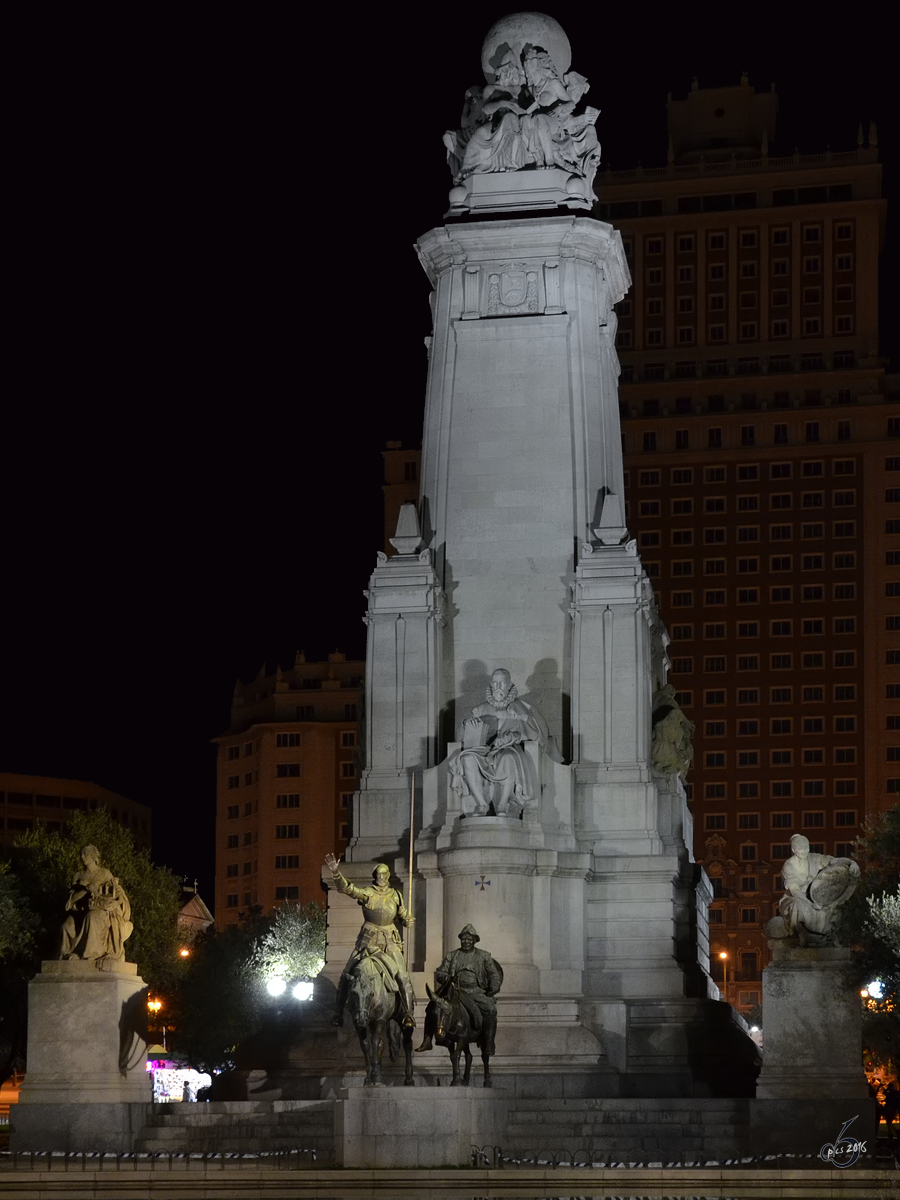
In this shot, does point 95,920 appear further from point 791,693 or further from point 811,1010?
point 791,693

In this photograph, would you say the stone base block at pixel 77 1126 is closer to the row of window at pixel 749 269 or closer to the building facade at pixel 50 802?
the row of window at pixel 749 269

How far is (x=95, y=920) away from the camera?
41.9 metres

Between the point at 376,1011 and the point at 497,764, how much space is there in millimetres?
10953

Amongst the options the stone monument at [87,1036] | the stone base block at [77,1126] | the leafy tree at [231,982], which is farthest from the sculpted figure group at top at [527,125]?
the leafy tree at [231,982]

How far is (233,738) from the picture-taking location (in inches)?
6658

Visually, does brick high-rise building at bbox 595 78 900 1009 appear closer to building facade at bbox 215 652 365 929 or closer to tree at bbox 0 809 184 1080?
building facade at bbox 215 652 365 929

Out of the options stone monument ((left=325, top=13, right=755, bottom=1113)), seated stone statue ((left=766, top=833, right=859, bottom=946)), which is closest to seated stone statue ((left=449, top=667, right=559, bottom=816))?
stone monument ((left=325, top=13, right=755, bottom=1113))

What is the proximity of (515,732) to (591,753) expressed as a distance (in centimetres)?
282

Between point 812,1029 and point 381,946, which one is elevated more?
point 381,946

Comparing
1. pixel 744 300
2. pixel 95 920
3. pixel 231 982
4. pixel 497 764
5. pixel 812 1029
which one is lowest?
pixel 812 1029

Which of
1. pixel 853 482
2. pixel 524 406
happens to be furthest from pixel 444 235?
pixel 853 482

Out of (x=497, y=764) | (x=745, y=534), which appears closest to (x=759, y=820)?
(x=745, y=534)

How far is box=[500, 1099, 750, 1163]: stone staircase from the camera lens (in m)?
37.7

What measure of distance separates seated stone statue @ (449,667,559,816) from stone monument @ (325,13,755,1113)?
0.15 ft
